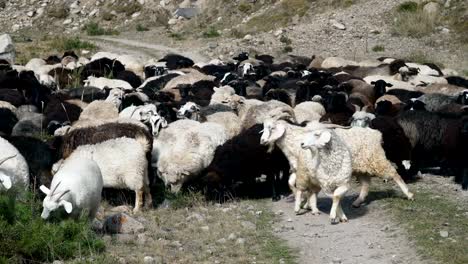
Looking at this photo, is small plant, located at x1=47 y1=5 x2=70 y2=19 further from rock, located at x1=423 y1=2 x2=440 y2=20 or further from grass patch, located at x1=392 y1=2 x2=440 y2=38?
rock, located at x1=423 y1=2 x2=440 y2=20

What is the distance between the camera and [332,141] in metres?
9.98

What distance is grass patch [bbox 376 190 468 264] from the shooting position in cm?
809

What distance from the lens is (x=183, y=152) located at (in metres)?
12.0

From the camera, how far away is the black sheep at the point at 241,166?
38.3ft

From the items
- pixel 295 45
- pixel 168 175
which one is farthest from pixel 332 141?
pixel 295 45

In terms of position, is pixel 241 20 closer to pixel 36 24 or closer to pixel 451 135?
pixel 36 24

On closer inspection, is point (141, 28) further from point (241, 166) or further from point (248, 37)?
point (241, 166)

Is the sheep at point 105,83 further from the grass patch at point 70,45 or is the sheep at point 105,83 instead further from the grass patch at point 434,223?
the grass patch at point 70,45

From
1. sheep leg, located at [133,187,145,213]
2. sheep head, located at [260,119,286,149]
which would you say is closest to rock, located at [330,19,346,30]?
sheep head, located at [260,119,286,149]

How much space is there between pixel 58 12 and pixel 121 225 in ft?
150

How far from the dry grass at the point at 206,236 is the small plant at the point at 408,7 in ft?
85.2

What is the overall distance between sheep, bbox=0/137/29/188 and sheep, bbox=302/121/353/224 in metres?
3.50

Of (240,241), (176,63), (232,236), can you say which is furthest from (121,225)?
(176,63)

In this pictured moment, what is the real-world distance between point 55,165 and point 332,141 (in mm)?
4014
